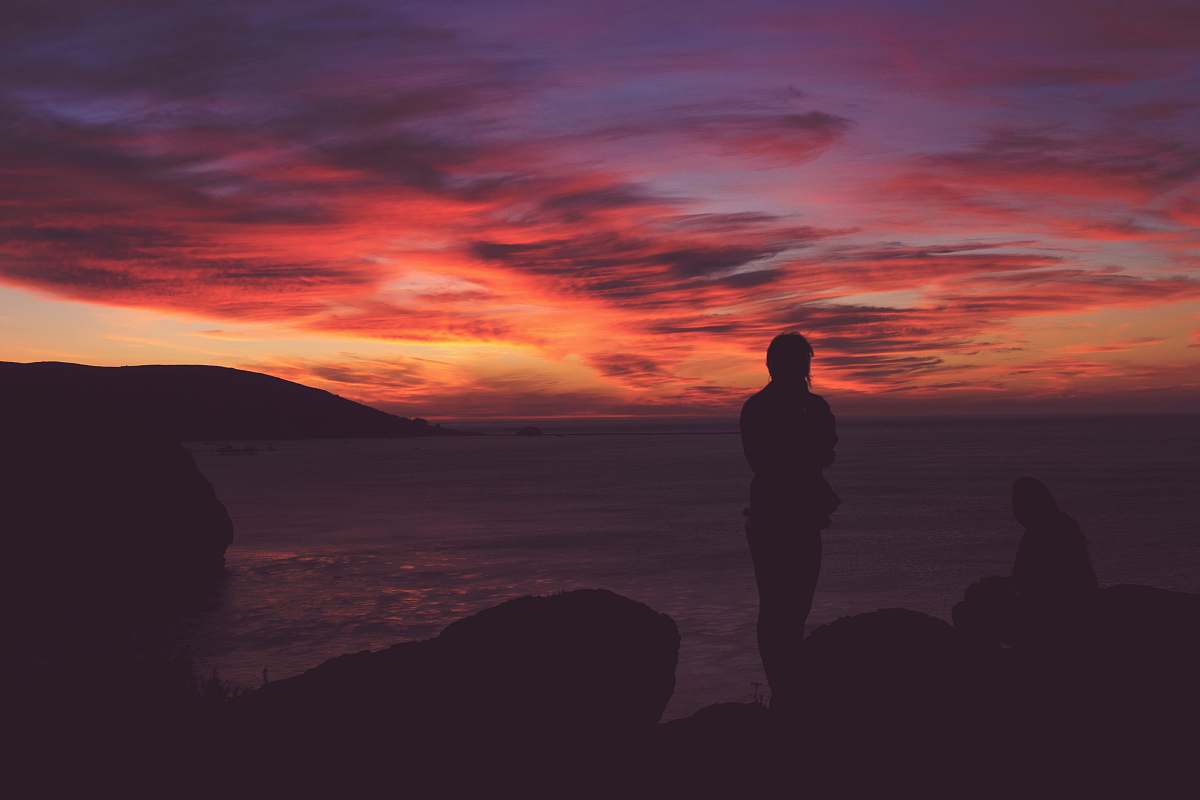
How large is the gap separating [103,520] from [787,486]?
100 ft

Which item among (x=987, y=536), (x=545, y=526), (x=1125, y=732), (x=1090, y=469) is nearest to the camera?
(x=1125, y=732)

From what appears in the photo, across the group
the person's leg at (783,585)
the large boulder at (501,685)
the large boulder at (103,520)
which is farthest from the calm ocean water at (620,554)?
the person's leg at (783,585)

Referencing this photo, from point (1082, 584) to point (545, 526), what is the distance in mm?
38648

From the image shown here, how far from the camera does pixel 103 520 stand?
30203 mm

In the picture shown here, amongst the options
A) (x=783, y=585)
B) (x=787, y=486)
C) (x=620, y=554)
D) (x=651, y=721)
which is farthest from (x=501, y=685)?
(x=620, y=554)

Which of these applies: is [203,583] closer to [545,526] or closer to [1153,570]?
[545,526]

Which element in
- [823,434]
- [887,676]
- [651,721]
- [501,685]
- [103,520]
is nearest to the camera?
[823,434]

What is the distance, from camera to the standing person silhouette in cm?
619

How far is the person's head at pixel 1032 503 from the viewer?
7.03 metres

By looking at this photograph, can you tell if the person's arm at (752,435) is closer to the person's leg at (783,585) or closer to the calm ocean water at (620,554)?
the person's leg at (783,585)

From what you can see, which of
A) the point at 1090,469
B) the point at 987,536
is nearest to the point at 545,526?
the point at 987,536

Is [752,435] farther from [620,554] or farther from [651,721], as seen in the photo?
[620,554]

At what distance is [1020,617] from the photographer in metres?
7.46

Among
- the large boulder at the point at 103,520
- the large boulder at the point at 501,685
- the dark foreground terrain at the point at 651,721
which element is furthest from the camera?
the large boulder at the point at 103,520
